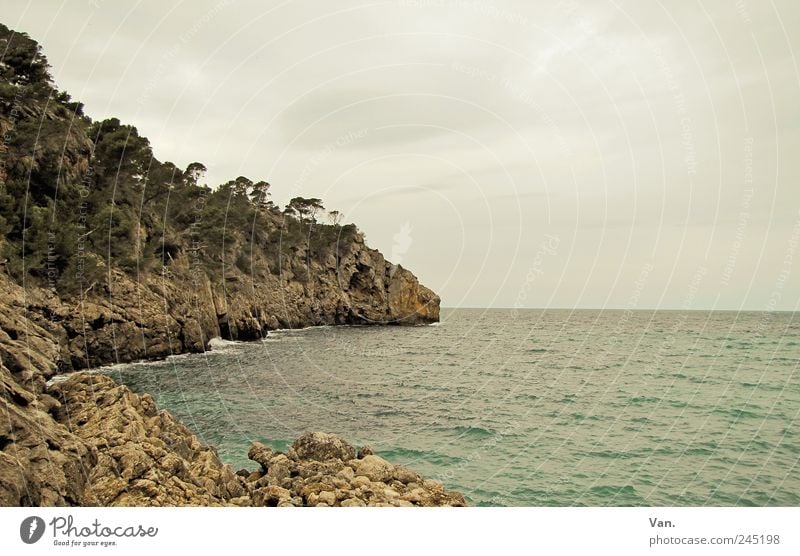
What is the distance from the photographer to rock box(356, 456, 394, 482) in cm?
1160

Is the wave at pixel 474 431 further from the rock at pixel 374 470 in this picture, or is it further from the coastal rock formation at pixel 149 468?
the rock at pixel 374 470

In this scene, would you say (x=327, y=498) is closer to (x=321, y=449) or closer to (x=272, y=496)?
(x=272, y=496)

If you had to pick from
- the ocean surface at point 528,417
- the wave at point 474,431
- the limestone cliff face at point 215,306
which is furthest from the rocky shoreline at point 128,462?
the wave at point 474,431

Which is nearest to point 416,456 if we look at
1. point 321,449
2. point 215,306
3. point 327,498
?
point 321,449

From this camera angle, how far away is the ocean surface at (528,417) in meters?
15.1

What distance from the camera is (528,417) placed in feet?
80.9

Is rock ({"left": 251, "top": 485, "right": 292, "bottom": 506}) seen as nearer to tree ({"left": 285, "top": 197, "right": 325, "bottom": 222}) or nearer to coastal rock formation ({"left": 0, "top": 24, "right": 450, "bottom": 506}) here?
coastal rock formation ({"left": 0, "top": 24, "right": 450, "bottom": 506})

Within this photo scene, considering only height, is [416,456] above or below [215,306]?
below

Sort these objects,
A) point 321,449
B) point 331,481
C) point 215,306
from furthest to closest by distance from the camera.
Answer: point 215,306 < point 321,449 < point 331,481

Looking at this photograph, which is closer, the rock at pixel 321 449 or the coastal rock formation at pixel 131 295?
the coastal rock formation at pixel 131 295

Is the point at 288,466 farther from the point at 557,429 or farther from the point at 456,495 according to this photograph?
the point at 557,429
